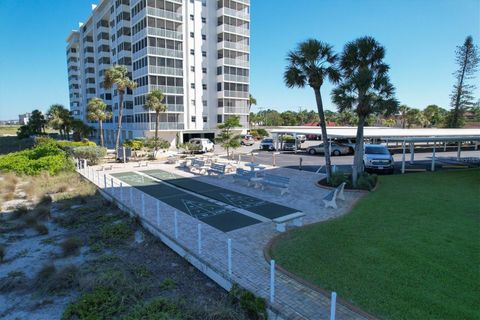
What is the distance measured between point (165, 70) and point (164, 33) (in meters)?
5.22

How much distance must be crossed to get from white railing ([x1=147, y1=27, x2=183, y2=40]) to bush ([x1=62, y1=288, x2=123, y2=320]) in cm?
4213

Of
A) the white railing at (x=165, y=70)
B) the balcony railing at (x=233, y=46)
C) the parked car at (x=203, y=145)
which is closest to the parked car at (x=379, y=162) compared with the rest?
the parked car at (x=203, y=145)

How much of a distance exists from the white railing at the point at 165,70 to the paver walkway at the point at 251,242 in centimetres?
2965

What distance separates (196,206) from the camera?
12.6 m

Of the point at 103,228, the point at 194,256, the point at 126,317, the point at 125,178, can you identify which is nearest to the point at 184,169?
the point at 125,178

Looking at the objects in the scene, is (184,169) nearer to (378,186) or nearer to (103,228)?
(103,228)

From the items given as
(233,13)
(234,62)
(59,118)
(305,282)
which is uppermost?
(233,13)

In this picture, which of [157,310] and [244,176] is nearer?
[157,310]

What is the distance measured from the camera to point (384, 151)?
21.3 m

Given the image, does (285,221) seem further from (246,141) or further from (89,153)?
(246,141)

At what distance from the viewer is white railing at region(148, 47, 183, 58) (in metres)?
42.3

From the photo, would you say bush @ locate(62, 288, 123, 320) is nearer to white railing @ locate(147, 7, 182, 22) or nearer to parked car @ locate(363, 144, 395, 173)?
parked car @ locate(363, 144, 395, 173)

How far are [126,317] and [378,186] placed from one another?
14.1 m

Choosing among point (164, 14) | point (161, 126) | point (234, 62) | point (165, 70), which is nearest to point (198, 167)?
point (161, 126)
